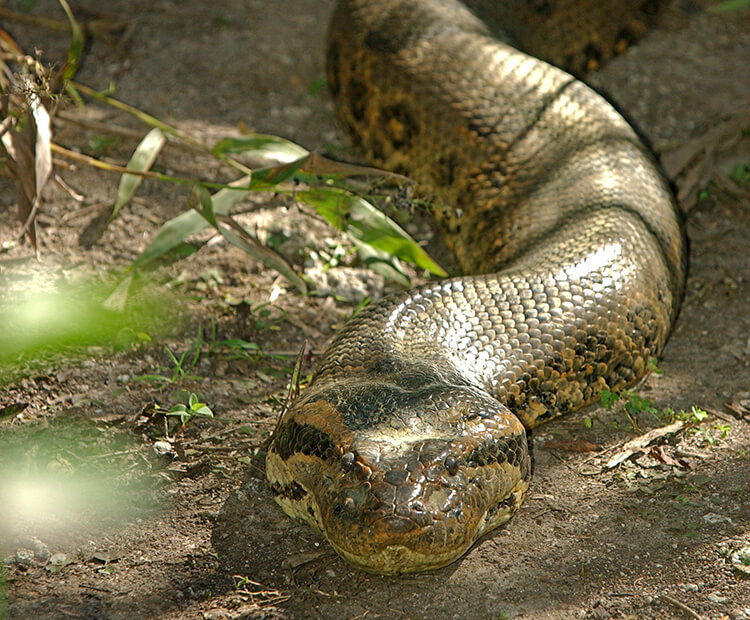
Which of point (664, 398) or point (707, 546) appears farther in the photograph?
point (664, 398)

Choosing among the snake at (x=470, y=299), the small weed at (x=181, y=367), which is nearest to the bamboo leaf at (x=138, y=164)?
the small weed at (x=181, y=367)

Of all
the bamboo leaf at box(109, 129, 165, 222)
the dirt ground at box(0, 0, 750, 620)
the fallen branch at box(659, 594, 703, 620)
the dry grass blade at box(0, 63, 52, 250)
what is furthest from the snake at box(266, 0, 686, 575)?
the dry grass blade at box(0, 63, 52, 250)

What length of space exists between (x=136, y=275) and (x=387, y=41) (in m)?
2.54

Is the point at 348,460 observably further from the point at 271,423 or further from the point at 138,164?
the point at 138,164

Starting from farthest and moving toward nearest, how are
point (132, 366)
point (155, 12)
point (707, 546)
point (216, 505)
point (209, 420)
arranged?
1. point (155, 12)
2. point (132, 366)
3. point (209, 420)
4. point (216, 505)
5. point (707, 546)

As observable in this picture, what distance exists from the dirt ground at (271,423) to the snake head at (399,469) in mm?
192

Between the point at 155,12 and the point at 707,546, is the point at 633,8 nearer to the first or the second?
the point at 155,12

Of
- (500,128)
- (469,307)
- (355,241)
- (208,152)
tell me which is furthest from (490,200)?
(208,152)

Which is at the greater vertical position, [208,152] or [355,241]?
[208,152]

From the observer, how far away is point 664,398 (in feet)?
14.2

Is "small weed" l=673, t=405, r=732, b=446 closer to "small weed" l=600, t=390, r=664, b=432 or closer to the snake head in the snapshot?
"small weed" l=600, t=390, r=664, b=432

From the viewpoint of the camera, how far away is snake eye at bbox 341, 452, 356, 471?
3045 millimetres

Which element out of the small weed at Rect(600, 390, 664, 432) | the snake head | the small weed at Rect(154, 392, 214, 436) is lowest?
the small weed at Rect(154, 392, 214, 436)

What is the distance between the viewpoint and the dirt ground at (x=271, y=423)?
3057mm
